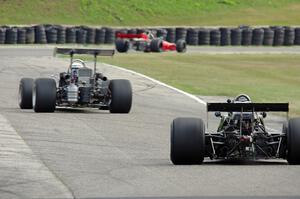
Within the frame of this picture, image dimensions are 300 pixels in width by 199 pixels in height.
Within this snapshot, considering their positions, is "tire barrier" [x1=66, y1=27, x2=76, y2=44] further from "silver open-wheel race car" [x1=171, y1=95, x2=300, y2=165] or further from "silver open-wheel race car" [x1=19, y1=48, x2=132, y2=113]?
"silver open-wheel race car" [x1=171, y1=95, x2=300, y2=165]

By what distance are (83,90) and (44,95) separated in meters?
0.99

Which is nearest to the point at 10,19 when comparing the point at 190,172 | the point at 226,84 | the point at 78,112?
the point at 226,84

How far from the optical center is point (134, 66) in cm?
4428

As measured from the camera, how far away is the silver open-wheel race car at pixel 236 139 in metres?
14.5

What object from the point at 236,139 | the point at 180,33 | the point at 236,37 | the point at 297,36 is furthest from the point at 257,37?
the point at 236,139

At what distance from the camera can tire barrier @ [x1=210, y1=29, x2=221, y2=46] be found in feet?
216

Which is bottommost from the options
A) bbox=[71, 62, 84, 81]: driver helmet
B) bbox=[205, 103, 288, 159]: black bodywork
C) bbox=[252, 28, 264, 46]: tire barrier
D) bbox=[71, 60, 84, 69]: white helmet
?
bbox=[252, 28, 264, 46]: tire barrier

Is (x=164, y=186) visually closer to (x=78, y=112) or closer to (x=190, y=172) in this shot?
(x=190, y=172)

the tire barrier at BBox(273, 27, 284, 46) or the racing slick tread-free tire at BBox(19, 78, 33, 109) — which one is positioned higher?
the racing slick tread-free tire at BBox(19, 78, 33, 109)

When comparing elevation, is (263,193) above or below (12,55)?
above

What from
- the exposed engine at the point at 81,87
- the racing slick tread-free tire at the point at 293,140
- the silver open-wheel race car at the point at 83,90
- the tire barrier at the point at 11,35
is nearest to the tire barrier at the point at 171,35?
the tire barrier at the point at 11,35

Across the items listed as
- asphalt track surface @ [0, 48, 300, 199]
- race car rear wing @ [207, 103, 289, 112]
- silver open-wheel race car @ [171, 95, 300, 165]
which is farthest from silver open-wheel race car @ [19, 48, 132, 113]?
race car rear wing @ [207, 103, 289, 112]

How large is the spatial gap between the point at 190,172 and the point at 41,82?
10007mm

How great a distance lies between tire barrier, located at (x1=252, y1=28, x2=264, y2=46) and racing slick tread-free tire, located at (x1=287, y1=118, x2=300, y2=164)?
171 feet
